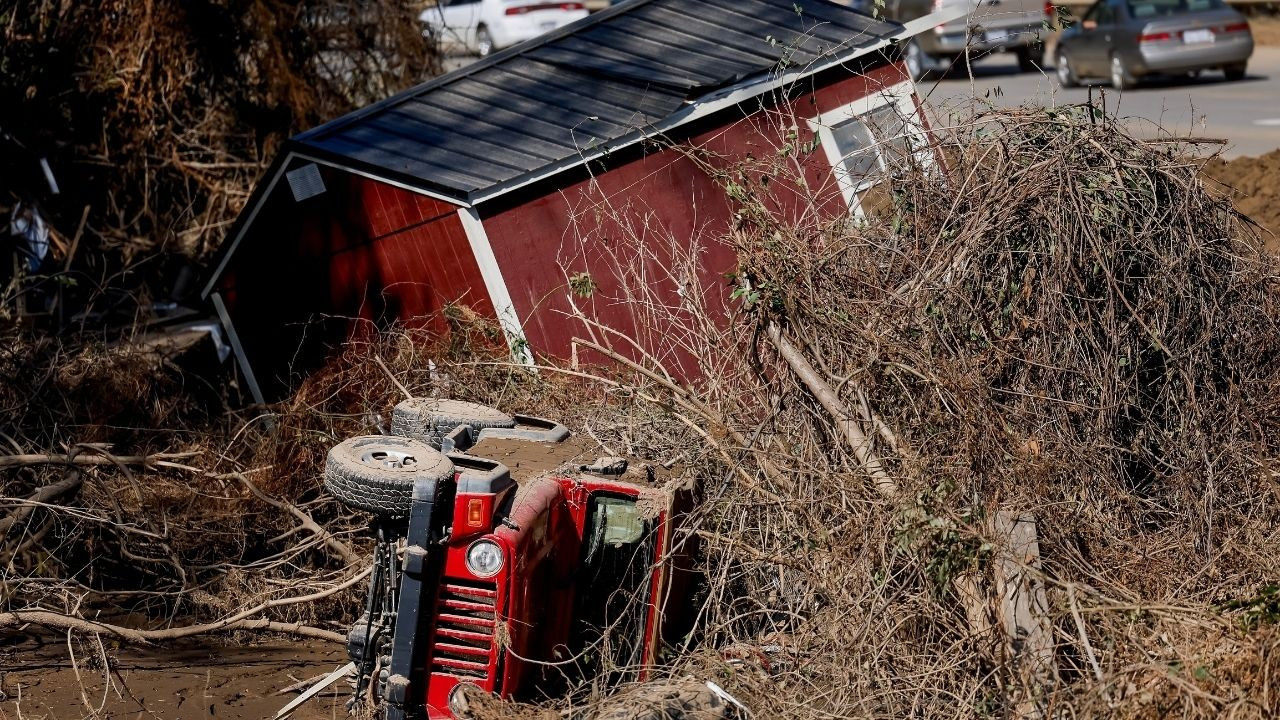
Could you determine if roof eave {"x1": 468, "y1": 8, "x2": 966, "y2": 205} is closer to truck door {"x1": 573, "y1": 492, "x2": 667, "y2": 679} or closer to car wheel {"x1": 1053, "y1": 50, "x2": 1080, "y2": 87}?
truck door {"x1": 573, "y1": 492, "x2": 667, "y2": 679}

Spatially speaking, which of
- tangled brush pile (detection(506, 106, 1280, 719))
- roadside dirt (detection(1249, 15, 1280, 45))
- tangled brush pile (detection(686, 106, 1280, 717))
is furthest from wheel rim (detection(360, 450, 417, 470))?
roadside dirt (detection(1249, 15, 1280, 45))

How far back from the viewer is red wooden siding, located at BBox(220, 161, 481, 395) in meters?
9.96

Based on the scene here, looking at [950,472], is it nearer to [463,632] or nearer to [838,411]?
[838,411]

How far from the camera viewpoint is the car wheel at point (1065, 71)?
75.4 ft

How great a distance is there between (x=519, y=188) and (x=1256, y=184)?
24.5 ft

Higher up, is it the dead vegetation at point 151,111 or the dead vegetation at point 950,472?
the dead vegetation at point 151,111

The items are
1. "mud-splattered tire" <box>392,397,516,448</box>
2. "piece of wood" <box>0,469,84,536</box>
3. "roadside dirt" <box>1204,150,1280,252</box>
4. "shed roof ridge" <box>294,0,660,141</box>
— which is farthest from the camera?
"roadside dirt" <box>1204,150,1280,252</box>

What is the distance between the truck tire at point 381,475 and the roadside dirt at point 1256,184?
29.1 feet

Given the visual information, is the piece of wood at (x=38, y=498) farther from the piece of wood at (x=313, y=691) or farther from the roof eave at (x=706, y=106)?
the roof eave at (x=706, y=106)

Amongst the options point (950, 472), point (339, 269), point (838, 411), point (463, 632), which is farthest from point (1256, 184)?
point (463, 632)

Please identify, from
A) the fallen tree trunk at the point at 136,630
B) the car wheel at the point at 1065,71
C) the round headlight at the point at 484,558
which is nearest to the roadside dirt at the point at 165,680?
the fallen tree trunk at the point at 136,630

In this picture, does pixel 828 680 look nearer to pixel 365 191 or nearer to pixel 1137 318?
pixel 1137 318

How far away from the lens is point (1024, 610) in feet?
17.3

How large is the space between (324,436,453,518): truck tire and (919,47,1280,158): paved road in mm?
10060
